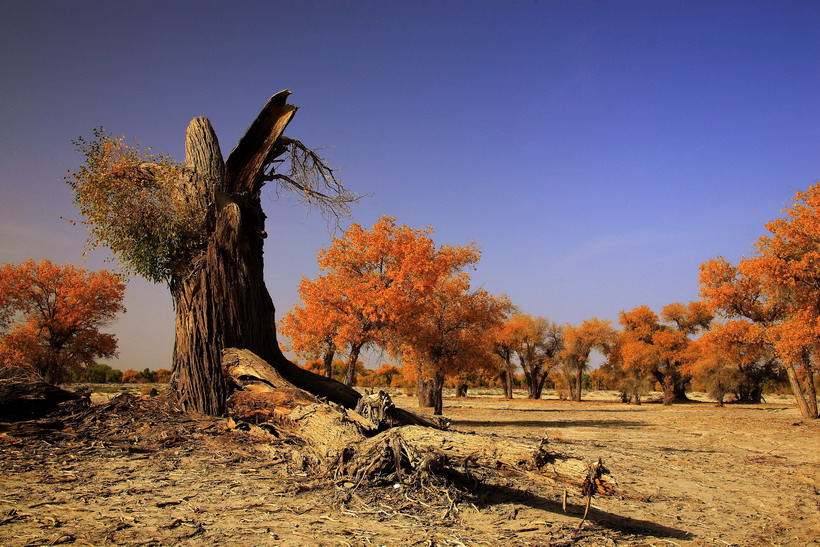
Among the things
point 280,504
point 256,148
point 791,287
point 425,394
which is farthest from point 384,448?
point 425,394

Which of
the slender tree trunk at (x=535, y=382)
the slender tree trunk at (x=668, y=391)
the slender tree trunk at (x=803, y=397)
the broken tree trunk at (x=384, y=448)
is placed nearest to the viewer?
the broken tree trunk at (x=384, y=448)

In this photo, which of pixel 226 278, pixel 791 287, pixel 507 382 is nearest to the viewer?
pixel 226 278

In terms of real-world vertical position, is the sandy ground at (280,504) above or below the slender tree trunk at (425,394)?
above

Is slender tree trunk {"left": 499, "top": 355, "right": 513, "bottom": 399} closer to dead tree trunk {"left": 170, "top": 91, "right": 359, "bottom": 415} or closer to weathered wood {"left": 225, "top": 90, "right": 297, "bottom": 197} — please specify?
dead tree trunk {"left": 170, "top": 91, "right": 359, "bottom": 415}

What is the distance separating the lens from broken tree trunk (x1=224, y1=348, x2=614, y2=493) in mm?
5355

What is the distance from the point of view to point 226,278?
10781 millimetres

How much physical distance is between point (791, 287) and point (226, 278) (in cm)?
2351

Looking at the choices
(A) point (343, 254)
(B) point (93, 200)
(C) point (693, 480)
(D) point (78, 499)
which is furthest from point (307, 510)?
(A) point (343, 254)

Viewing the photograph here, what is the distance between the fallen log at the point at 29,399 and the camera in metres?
8.54

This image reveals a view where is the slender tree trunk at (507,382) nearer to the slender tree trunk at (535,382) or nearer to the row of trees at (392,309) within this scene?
the slender tree trunk at (535,382)

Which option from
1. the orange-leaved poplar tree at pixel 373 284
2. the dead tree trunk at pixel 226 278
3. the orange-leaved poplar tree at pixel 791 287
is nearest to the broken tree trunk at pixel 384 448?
the dead tree trunk at pixel 226 278

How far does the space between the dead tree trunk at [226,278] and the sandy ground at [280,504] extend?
5.07 feet

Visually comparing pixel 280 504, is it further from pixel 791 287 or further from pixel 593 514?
pixel 791 287

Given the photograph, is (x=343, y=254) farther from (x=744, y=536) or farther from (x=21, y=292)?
(x=21, y=292)
